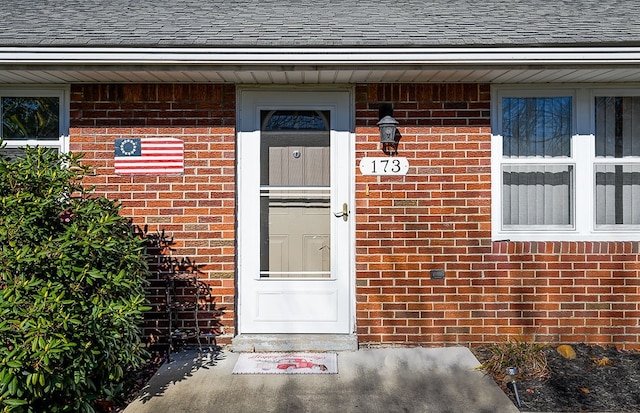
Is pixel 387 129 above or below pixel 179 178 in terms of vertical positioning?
above

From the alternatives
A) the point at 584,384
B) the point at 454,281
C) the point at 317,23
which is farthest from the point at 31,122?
the point at 584,384

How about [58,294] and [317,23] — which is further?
[317,23]

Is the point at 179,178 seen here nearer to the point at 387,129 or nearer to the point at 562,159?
the point at 387,129

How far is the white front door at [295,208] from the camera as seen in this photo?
442 cm

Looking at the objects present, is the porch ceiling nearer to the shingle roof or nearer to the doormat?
the shingle roof

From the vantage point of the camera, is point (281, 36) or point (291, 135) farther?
point (291, 135)

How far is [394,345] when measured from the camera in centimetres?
438

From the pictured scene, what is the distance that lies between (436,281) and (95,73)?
3.49 meters

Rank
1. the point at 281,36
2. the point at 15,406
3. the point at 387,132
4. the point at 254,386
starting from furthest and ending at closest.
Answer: the point at 387,132, the point at 281,36, the point at 254,386, the point at 15,406

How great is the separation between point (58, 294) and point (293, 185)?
215cm

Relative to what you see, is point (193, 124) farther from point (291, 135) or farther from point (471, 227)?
point (471, 227)

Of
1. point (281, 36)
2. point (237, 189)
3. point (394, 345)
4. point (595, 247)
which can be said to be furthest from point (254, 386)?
point (595, 247)

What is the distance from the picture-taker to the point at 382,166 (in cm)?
438

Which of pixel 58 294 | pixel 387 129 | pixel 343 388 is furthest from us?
pixel 387 129
